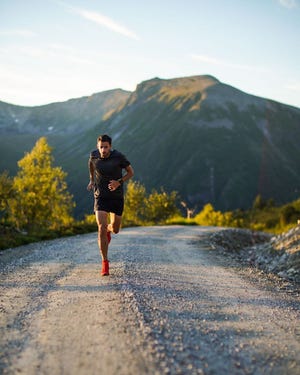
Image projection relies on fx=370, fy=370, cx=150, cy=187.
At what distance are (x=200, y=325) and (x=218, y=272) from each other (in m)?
4.98

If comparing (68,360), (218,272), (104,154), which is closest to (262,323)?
(68,360)

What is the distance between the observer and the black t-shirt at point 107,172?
28.7 ft

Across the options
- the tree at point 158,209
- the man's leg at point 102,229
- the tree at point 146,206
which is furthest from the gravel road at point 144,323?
the tree at point 158,209

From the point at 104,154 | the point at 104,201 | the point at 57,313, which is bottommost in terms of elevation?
the point at 57,313

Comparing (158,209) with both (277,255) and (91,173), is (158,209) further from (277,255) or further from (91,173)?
(91,173)

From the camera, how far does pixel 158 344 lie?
4.23 m

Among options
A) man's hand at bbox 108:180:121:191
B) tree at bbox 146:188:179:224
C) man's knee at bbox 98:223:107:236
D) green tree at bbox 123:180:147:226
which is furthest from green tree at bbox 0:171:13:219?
tree at bbox 146:188:179:224

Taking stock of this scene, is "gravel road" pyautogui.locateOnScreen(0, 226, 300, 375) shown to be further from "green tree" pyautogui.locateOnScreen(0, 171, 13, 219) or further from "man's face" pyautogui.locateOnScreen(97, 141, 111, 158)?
"green tree" pyautogui.locateOnScreen(0, 171, 13, 219)

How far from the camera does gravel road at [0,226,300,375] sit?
3855 millimetres

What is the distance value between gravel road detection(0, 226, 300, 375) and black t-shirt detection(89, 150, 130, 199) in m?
1.87

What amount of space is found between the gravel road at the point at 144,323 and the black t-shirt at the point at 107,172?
187 cm

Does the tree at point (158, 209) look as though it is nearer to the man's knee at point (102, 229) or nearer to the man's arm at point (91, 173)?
the man's arm at point (91, 173)

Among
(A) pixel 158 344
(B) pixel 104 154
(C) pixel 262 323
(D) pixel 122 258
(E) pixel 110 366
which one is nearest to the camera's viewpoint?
(E) pixel 110 366

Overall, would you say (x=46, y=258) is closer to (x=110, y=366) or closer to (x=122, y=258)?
(x=122, y=258)
